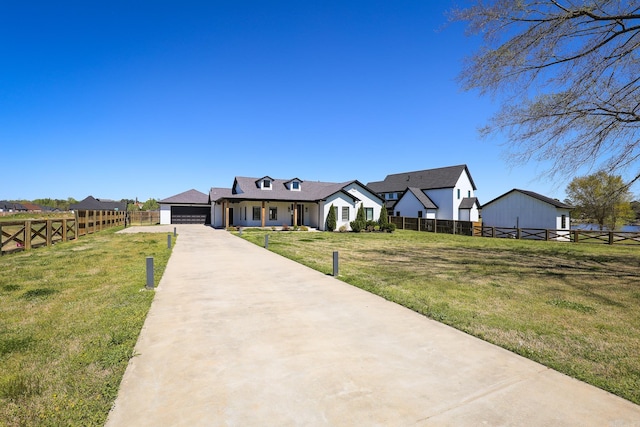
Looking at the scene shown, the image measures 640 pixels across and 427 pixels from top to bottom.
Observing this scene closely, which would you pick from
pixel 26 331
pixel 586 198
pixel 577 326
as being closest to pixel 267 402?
pixel 26 331

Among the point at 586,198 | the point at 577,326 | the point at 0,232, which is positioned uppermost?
the point at 586,198

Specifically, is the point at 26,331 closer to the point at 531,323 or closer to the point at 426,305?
the point at 426,305

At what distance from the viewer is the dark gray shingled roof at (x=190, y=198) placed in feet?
126

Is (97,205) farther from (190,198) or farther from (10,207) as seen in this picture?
(10,207)

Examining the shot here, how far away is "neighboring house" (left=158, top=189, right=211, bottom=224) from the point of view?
38.0 m

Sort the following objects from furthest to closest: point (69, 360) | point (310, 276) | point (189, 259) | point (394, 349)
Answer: point (189, 259)
point (310, 276)
point (394, 349)
point (69, 360)

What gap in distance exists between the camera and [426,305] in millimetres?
6520

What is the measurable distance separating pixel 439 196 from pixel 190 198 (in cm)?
3299

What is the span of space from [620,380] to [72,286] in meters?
10.9

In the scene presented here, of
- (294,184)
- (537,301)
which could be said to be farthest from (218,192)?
(537,301)

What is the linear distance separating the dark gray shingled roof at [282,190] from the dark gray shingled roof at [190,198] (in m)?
5.35

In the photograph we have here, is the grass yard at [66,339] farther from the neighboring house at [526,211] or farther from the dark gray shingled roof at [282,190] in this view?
the neighboring house at [526,211]

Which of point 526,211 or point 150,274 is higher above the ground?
point 526,211

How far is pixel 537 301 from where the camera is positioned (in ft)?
23.5
